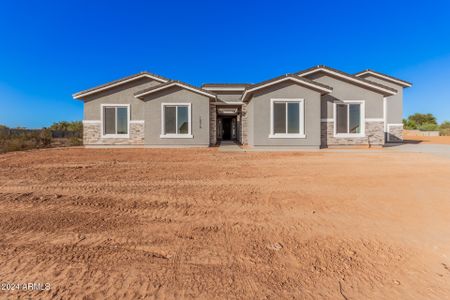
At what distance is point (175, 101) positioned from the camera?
49.3 feet

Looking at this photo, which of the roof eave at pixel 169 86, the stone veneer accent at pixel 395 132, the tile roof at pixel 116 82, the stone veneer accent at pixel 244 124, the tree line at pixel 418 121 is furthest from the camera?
the tree line at pixel 418 121

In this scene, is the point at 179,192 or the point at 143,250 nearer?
the point at 143,250

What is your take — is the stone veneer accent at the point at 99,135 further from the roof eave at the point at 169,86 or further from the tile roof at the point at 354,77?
the tile roof at the point at 354,77

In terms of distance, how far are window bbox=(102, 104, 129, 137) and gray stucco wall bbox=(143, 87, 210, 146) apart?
205 cm

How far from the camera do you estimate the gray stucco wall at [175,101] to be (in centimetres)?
1499

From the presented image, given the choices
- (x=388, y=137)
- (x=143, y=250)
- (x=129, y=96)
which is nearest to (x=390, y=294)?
(x=143, y=250)

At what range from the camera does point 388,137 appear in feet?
63.2

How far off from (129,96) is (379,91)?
16.2 meters

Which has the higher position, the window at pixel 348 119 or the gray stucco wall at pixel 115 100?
the gray stucco wall at pixel 115 100

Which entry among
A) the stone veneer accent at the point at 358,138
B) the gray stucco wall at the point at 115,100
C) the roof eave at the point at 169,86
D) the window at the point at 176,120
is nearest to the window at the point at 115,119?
the gray stucco wall at the point at 115,100

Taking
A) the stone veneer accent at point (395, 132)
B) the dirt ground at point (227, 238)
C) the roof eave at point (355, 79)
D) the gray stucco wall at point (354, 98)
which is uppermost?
the roof eave at point (355, 79)

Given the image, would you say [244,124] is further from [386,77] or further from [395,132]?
[395,132]

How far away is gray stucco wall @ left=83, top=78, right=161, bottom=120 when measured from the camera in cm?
1594

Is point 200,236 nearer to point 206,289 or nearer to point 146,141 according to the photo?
point 206,289
